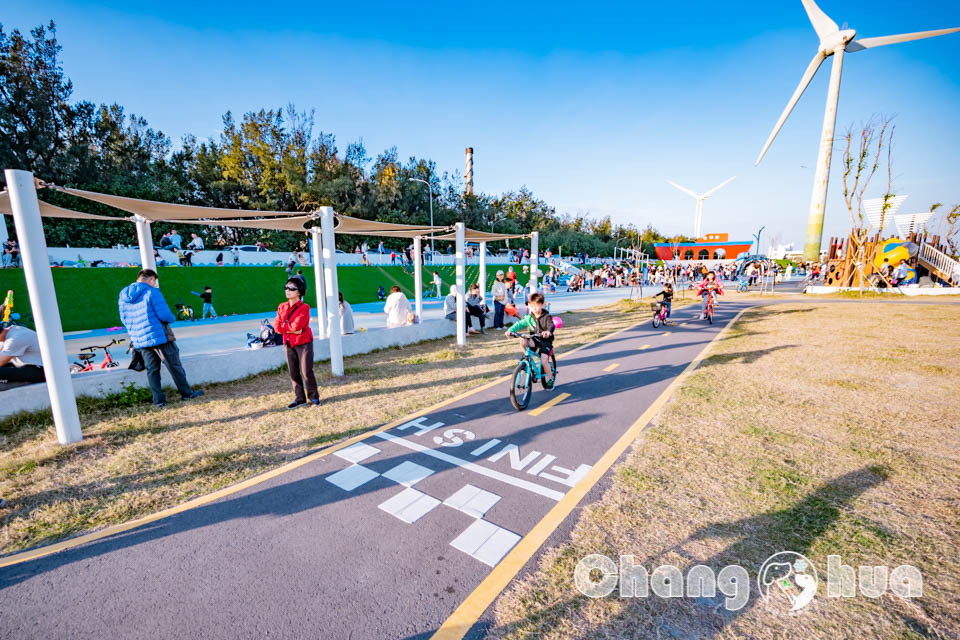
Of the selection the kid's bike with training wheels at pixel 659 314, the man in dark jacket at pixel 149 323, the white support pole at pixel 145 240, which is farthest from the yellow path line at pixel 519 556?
the kid's bike with training wheels at pixel 659 314

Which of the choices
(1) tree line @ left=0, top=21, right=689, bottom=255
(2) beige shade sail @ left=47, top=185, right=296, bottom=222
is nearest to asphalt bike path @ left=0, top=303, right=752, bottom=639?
(2) beige shade sail @ left=47, top=185, right=296, bottom=222

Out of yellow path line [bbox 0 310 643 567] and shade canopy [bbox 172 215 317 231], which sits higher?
shade canopy [bbox 172 215 317 231]

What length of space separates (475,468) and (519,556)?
131cm

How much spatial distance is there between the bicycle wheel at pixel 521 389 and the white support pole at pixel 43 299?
17.9ft

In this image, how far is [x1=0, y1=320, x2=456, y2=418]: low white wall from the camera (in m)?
5.31

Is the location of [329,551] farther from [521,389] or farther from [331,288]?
[331,288]

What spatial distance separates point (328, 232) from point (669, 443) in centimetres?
666

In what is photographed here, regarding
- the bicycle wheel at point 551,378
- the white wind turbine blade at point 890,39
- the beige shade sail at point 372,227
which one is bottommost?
the bicycle wheel at point 551,378

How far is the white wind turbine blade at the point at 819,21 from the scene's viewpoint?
29.1 m

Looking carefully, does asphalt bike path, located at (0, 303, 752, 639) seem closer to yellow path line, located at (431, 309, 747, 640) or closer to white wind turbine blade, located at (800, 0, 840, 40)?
yellow path line, located at (431, 309, 747, 640)

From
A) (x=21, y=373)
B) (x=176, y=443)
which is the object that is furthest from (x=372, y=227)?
(x=21, y=373)

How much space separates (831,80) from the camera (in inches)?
1345

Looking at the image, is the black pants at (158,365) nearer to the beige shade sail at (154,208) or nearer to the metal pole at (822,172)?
the beige shade sail at (154,208)

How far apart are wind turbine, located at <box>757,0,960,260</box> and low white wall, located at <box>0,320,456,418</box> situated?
3372 centimetres
